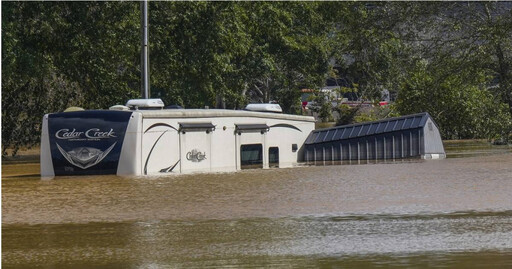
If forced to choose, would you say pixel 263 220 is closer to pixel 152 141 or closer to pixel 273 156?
pixel 152 141

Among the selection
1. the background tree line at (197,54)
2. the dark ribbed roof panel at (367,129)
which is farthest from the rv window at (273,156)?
the background tree line at (197,54)

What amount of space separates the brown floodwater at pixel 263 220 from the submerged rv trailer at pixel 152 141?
956mm

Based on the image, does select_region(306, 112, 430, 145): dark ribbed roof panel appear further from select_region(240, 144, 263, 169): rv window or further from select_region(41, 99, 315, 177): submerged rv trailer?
select_region(240, 144, 263, 169): rv window

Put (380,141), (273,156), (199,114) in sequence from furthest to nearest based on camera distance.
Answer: (380,141)
(273,156)
(199,114)

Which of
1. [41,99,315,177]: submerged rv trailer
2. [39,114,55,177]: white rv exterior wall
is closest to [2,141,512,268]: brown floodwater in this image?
[39,114,55,177]: white rv exterior wall

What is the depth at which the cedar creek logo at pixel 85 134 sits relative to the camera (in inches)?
1056

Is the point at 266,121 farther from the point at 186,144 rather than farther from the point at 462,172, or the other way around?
the point at 462,172

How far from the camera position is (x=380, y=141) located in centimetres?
3447

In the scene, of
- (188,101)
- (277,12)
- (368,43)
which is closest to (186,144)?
(368,43)

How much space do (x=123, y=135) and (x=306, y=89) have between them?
122 ft

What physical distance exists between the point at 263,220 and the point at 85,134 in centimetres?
1130

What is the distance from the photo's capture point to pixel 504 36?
35312mm

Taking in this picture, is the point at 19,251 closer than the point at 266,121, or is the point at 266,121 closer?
the point at 19,251

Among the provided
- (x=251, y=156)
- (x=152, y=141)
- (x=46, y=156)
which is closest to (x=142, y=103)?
(x=152, y=141)
